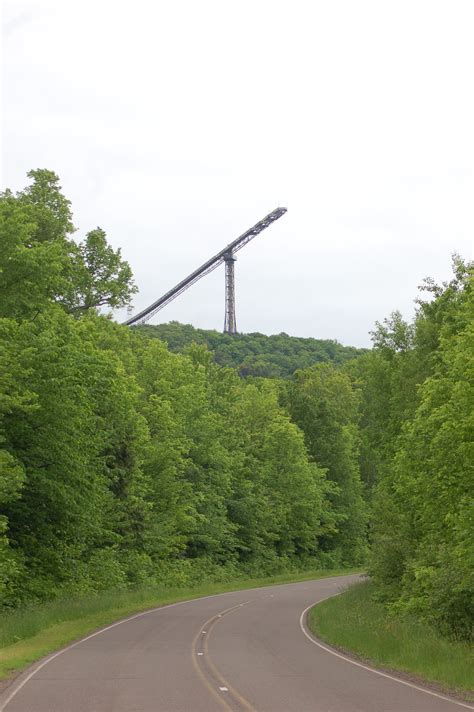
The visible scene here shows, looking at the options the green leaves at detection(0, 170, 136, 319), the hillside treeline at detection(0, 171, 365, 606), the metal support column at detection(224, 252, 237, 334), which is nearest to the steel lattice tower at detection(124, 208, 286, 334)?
the metal support column at detection(224, 252, 237, 334)

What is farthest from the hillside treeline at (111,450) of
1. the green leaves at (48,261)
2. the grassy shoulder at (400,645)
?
the grassy shoulder at (400,645)

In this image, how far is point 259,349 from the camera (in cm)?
15025

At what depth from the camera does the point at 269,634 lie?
102ft

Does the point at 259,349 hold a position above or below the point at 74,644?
above

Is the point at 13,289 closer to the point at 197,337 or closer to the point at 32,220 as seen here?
the point at 32,220

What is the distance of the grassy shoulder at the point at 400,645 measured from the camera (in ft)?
65.8

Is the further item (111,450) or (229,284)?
(229,284)

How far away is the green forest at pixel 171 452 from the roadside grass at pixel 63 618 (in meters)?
1.30

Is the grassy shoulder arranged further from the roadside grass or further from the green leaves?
the green leaves

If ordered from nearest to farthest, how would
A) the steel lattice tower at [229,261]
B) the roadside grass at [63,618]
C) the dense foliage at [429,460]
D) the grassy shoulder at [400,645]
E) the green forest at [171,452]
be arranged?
1. the grassy shoulder at [400,645]
2. the roadside grass at [63,618]
3. the dense foliage at [429,460]
4. the green forest at [171,452]
5. the steel lattice tower at [229,261]

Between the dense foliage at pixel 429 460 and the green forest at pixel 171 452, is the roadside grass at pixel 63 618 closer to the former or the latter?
the green forest at pixel 171 452

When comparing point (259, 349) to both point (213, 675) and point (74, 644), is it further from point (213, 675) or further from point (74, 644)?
point (213, 675)

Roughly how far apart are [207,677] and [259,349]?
5163 inches

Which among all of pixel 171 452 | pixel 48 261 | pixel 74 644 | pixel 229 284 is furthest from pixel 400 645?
pixel 229 284
